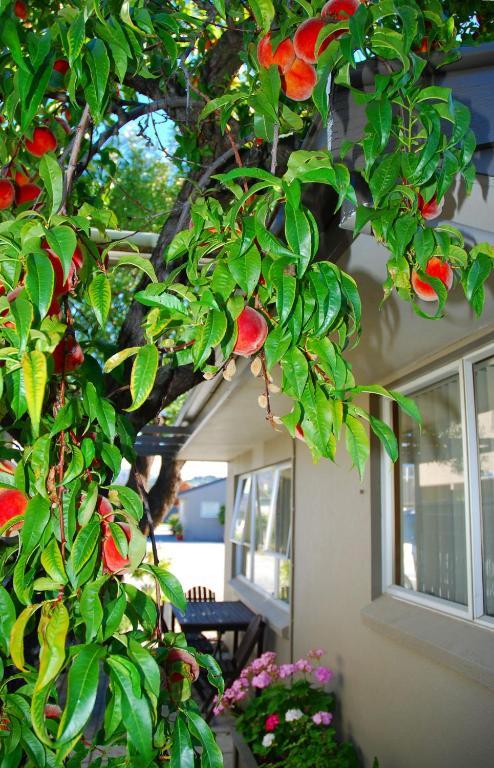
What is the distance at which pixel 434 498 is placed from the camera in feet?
11.2

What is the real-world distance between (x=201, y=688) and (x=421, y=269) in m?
5.79

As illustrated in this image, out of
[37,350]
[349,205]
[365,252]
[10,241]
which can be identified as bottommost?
[37,350]

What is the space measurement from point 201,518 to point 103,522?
110 feet

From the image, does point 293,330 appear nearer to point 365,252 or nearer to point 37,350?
point 37,350

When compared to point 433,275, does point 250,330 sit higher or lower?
lower

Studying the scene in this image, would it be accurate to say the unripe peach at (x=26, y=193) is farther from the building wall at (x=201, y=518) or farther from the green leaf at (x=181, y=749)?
the building wall at (x=201, y=518)

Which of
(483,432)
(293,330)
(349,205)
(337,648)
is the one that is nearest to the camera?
(293,330)

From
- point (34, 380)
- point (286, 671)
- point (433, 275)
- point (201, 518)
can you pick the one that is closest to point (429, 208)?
point (433, 275)

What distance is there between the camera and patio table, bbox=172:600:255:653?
239 inches

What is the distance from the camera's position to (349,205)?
144 cm

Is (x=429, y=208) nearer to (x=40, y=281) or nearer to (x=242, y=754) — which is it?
(x=40, y=281)

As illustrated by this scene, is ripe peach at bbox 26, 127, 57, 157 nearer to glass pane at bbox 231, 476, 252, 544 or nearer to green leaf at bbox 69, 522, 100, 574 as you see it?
green leaf at bbox 69, 522, 100, 574

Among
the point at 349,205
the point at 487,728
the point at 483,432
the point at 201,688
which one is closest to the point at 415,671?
the point at 487,728

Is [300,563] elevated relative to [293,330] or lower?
lower
